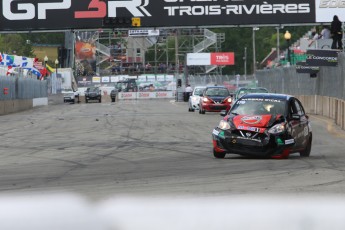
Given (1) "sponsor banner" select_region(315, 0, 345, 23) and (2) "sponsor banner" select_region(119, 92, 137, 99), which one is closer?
(1) "sponsor banner" select_region(315, 0, 345, 23)

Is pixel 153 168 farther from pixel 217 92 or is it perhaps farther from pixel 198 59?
pixel 198 59

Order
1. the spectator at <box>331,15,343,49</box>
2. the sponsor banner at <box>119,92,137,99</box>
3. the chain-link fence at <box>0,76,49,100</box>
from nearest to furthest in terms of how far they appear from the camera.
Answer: the spectator at <box>331,15,343,49</box>
the chain-link fence at <box>0,76,49,100</box>
the sponsor banner at <box>119,92,137,99</box>

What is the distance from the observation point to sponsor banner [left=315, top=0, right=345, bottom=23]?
134 ft

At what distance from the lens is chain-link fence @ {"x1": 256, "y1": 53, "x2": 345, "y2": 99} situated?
101 ft

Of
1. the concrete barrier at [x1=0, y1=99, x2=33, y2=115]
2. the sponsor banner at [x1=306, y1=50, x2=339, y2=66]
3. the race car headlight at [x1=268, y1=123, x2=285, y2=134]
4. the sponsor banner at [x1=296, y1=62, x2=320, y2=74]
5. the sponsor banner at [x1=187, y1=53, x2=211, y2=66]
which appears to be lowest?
the concrete barrier at [x1=0, y1=99, x2=33, y2=115]

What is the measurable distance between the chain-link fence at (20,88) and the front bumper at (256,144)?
30784 millimetres

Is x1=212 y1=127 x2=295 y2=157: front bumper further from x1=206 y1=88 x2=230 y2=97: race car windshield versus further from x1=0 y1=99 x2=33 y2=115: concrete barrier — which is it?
x1=0 y1=99 x2=33 y2=115: concrete barrier

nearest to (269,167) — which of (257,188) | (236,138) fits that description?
(236,138)

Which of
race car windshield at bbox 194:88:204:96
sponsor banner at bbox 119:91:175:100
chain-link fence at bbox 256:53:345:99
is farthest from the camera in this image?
sponsor banner at bbox 119:91:175:100

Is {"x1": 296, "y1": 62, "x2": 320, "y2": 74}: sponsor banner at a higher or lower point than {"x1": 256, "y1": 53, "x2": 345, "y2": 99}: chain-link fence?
higher

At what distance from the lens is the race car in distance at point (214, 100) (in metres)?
40.4

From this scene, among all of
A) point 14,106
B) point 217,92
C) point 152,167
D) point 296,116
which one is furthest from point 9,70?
point 152,167

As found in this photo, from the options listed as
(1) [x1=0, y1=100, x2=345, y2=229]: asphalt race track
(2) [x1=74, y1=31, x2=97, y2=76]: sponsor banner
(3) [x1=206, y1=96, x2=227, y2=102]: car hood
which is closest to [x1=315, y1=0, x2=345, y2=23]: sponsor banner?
(3) [x1=206, y1=96, x2=227, y2=102]: car hood

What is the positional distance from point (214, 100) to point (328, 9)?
24.2ft
